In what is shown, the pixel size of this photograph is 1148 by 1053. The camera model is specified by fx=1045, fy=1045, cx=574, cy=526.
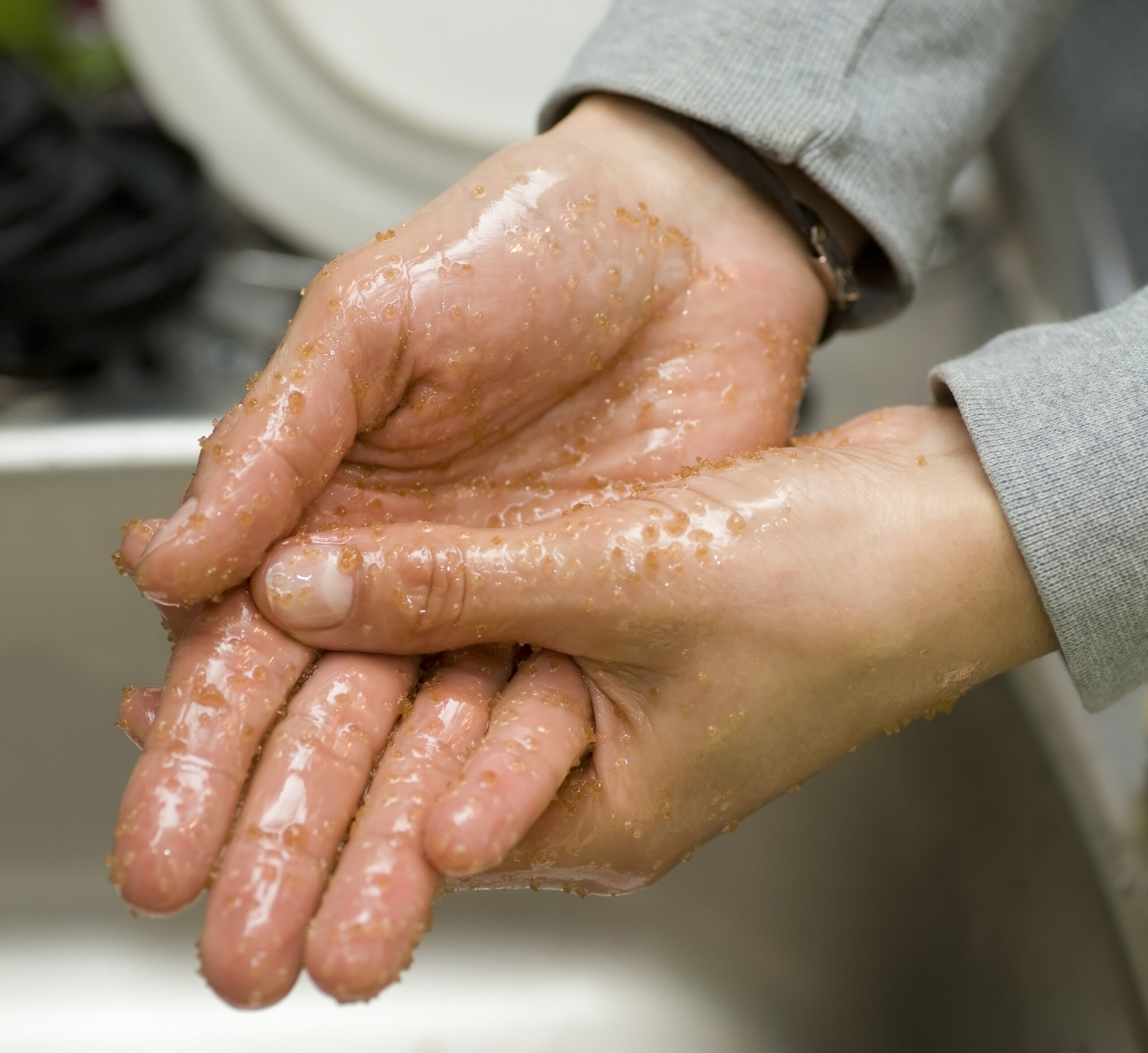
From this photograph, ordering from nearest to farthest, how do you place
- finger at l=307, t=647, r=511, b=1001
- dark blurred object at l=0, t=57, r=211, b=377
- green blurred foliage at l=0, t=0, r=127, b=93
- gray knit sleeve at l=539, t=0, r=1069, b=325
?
finger at l=307, t=647, r=511, b=1001 → gray knit sleeve at l=539, t=0, r=1069, b=325 → dark blurred object at l=0, t=57, r=211, b=377 → green blurred foliage at l=0, t=0, r=127, b=93

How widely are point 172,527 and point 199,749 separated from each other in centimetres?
10

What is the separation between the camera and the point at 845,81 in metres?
0.67

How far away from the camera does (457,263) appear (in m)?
0.56

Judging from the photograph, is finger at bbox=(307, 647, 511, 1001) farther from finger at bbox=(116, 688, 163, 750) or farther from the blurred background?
the blurred background

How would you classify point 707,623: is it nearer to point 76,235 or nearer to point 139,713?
point 139,713

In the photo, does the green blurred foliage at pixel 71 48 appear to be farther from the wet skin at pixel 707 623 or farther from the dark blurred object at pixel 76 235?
the wet skin at pixel 707 623

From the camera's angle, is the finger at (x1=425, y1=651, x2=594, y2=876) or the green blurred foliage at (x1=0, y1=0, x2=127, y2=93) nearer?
the finger at (x1=425, y1=651, x2=594, y2=876)

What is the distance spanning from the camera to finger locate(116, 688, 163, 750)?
1.63ft

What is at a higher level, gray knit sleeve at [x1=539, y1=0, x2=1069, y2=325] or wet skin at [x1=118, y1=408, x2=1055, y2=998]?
gray knit sleeve at [x1=539, y1=0, x2=1069, y2=325]

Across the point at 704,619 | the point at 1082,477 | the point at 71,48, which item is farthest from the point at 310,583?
the point at 71,48

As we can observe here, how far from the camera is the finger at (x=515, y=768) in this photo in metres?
0.44

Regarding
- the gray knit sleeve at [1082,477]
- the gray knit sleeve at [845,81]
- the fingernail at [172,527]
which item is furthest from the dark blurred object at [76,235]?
the gray knit sleeve at [1082,477]

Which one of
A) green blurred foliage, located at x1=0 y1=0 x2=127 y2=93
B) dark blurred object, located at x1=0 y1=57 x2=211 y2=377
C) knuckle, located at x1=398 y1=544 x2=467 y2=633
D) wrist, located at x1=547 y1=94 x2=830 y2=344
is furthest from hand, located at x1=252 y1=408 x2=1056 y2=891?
green blurred foliage, located at x1=0 y1=0 x2=127 y2=93

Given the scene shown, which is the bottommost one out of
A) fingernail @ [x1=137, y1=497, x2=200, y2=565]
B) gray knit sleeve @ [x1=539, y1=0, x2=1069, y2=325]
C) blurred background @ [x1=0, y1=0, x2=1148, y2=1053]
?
blurred background @ [x1=0, y1=0, x2=1148, y2=1053]
